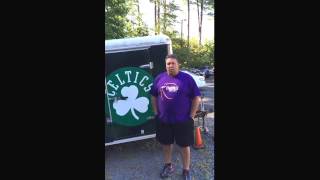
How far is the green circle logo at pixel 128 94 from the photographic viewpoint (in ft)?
16.1

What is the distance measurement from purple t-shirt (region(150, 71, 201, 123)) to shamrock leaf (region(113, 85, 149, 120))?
67 centimetres

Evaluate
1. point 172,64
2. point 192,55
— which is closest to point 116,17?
point 172,64

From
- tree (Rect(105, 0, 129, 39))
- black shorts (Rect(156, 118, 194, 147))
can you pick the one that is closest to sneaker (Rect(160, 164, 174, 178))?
black shorts (Rect(156, 118, 194, 147))

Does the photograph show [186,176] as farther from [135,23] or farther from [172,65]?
[135,23]

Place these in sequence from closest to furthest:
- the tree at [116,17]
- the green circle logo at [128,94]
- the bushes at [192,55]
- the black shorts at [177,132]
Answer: the black shorts at [177,132], the green circle logo at [128,94], the tree at [116,17], the bushes at [192,55]

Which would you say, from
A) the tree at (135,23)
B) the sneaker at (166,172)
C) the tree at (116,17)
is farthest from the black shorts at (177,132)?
the tree at (135,23)

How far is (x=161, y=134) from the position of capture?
4.49 m

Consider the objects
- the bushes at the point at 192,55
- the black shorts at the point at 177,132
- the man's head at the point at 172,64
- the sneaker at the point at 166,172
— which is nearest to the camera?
the man's head at the point at 172,64

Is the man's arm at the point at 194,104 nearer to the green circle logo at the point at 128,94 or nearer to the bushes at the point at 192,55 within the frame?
the green circle logo at the point at 128,94

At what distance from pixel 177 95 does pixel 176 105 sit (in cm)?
11

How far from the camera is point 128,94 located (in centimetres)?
495
